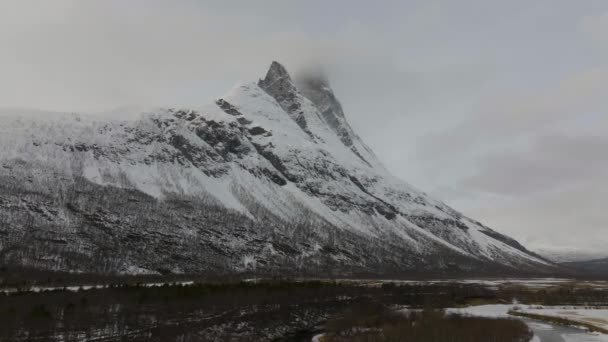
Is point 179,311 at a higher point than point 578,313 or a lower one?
lower

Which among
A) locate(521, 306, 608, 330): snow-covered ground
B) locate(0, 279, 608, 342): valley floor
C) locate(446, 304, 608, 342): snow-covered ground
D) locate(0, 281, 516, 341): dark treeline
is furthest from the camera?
locate(521, 306, 608, 330): snow-covered ground

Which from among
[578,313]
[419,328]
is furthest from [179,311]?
[578,313]

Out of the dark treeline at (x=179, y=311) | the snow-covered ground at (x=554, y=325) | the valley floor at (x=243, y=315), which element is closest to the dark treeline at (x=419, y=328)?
the valley floor at (x=243, y=315)

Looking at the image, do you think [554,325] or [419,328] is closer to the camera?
[419,328]

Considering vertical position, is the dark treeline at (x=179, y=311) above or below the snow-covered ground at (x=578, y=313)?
below

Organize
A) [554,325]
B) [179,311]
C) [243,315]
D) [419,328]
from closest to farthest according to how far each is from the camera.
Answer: [419,328]
[179,311]
[243,315]
[554,325]

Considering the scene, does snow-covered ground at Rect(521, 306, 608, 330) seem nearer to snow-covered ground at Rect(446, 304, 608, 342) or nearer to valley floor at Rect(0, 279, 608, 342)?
snow-covered ground at Rect(446, 304, 608, 342)

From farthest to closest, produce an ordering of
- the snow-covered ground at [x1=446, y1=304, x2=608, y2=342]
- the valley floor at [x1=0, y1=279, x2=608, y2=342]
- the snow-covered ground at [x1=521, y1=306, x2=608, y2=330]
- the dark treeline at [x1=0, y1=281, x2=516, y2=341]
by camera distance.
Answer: the snow-covered ground at [x1=521, y1=306, x2=608, y2=330]
the snow-covered ground at [x1=446, y1=304, x2=608, y2=342]
the valley floor at [x1=0, y1=279, x2=608, y2=342]
the dark treeline at [x1=0, y1=281, x2=516, y2=341]

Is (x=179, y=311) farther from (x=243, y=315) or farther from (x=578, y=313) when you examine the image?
(x=578, y=313)

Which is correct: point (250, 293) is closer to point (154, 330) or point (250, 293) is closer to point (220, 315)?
point (220, 315)

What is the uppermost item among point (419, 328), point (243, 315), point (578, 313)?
point (578, 313)

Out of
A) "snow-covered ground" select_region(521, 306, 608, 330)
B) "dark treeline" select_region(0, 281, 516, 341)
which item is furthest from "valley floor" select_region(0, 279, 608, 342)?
"snow-covered ground" select_region(521, 306, 608, 330)

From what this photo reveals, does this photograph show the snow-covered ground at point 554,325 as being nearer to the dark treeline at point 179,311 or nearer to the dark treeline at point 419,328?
the dark treeline at point 419,328

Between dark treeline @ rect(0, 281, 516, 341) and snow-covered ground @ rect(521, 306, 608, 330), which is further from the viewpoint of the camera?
snow-covered ground @ rect(521, 306, 608, 330)
